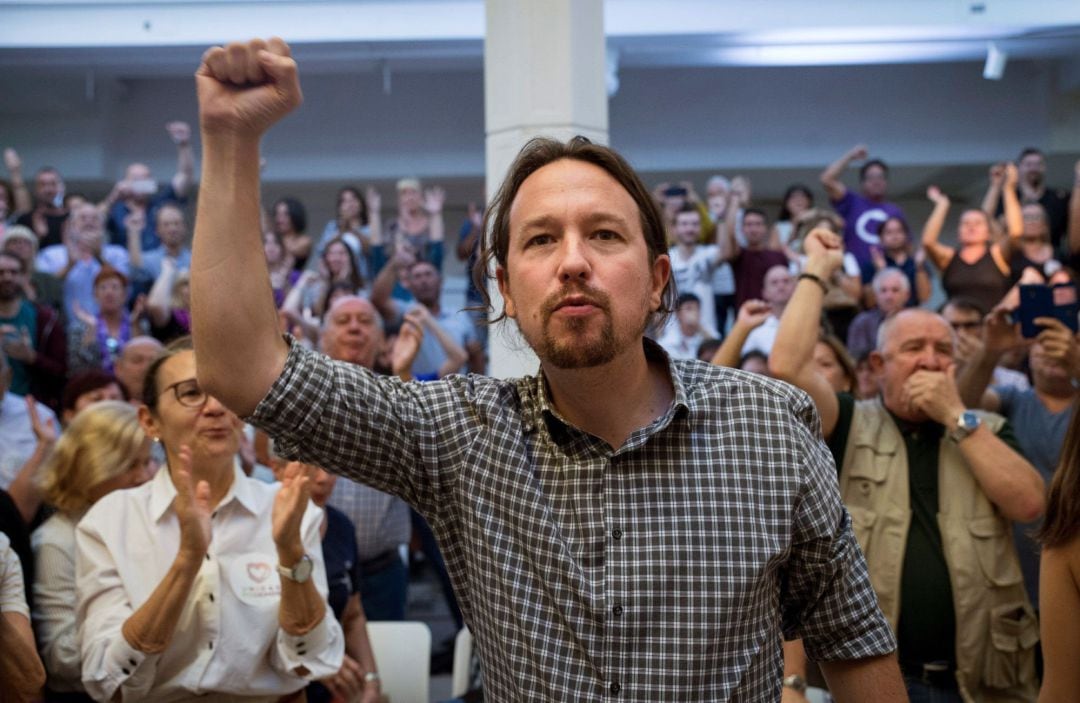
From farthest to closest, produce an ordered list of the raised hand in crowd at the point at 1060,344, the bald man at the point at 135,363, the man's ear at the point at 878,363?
1. the bald man at the point at 135,363
2. the raised hand in crowd at the point at 1060,344
3. the man's ear at the point at 878,363

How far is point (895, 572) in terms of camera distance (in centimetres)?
276

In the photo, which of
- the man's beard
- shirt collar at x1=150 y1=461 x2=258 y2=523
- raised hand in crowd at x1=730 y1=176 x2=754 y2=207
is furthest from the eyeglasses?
raised hand in crowd at x1=730 y1=176 x2=754 y2=207

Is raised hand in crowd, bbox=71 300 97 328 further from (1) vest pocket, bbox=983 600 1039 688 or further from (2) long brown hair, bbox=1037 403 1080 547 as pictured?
(2) long brown hair, bbox=1037 403 1080 547

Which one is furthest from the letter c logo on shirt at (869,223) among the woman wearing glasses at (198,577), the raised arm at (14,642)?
the raised arm at (14,642)

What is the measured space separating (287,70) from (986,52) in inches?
403

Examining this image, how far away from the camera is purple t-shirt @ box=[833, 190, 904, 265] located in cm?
721

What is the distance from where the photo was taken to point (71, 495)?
281 cm

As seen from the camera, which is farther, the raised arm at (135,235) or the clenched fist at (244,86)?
the raised arm at (135,235)

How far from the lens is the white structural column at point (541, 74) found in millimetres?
3658

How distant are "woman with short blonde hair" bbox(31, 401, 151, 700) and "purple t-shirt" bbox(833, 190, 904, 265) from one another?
509 cm

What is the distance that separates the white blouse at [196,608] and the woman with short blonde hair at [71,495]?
0.17 meters

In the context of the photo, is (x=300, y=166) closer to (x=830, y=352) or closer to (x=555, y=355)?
(x=830, y=352)

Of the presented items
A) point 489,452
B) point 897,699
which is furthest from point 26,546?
point 897,699

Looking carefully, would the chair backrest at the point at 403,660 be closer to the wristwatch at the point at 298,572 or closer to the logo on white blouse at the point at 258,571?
the logo on white blouse at the point at 258,571
